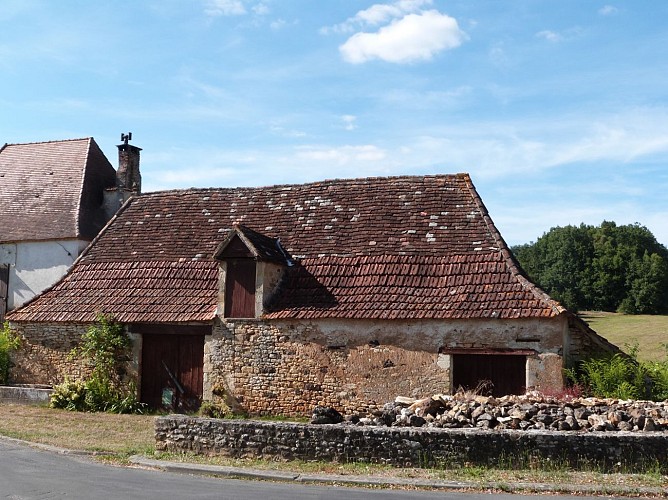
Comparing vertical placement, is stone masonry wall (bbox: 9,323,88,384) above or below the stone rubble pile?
above

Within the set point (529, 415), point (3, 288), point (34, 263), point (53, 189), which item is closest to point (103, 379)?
point (34, 263)

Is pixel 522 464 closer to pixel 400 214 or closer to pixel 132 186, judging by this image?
pixel 400 214

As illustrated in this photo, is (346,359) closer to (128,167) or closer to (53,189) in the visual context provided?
(128,167)

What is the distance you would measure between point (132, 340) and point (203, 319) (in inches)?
88.0

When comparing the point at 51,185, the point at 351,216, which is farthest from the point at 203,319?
the point at 51,185

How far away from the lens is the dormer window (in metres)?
16.5

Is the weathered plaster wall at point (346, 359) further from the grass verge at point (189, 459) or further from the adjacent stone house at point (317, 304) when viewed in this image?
the grass verge at point (189, 459)

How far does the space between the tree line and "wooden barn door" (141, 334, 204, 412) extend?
46434mm

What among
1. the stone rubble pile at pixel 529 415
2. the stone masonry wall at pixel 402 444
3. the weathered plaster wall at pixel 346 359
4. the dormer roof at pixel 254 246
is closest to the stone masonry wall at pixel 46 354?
the weathered plaster wall at pixel 346 359

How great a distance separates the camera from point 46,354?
1839 cm

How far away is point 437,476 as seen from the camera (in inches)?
377

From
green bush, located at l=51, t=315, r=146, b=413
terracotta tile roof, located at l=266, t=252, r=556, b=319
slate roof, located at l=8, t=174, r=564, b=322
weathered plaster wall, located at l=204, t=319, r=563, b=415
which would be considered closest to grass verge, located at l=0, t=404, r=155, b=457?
green bush, located at l=51, t=315, r=146, b=413

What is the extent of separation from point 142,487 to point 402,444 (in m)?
3.66

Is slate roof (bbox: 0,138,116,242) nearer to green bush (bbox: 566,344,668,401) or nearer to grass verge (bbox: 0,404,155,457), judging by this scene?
grass verge (bbox: 0,404,155,457)
